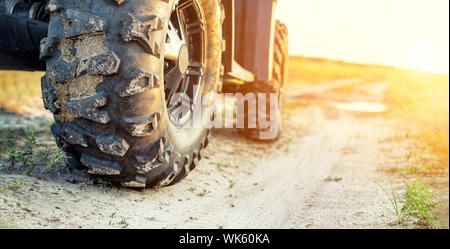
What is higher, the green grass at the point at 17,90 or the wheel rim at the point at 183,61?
the wheel rim at the point at 183,61

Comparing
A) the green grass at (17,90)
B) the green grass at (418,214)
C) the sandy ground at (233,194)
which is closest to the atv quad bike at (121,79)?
the sandy ground at (233,194)

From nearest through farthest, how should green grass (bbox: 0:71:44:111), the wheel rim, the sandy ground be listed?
the sandy ground < the wheel rim < green grass (bbox: 0:71:44:111)

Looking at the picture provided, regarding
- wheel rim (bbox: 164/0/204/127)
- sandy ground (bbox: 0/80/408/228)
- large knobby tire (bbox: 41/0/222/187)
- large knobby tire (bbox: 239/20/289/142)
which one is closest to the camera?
large knobby tire (bbox: 41/0/222/187)

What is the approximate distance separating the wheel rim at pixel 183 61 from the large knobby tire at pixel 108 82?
44 cm

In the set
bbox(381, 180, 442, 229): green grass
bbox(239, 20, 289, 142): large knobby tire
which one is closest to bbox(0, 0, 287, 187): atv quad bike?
bbox(381, 180, 442, 229): green grass

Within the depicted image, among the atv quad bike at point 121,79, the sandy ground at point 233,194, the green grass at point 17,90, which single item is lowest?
the sandy ground at point 233,194

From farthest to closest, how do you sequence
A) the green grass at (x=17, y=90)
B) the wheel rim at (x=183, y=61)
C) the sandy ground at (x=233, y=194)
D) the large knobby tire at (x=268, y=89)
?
the green grass at (x=17, y=90), the large knobby tire at (x=268, y=89), the wheel rim at (x=183, y=61), the sandy ground at (x=233, y=194)

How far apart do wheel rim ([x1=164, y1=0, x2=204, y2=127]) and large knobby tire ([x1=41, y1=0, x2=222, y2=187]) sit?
1.44ft

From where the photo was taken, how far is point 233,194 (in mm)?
3670

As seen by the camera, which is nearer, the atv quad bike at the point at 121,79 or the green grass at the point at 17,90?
the atv quad bike at the point at 121,79

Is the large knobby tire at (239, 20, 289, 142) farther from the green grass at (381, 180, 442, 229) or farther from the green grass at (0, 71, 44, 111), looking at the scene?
the green grass at (0, 71, 44, 111)

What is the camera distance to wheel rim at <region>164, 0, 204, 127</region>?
3.07m

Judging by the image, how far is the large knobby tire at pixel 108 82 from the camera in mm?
2311

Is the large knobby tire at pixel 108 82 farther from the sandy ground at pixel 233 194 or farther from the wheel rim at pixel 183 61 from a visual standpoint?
the wheel rim at pixel 183 61
